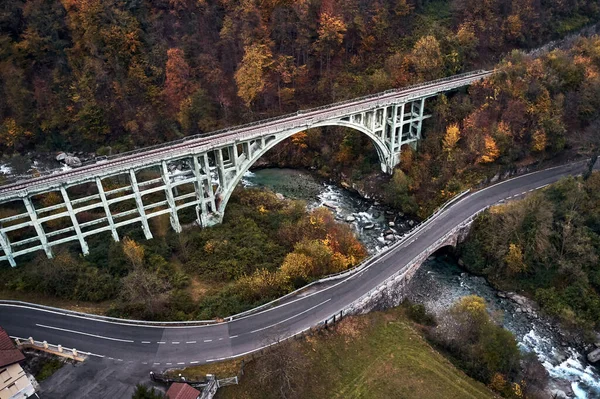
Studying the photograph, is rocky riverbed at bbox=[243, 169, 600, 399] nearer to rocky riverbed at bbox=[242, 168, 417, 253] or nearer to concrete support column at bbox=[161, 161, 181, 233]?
rocky riverbed at bbox=[242, 168, 417, 253]

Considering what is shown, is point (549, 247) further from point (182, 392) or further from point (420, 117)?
point (182, 392)

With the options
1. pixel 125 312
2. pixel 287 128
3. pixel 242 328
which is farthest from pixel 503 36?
pixel 125 312

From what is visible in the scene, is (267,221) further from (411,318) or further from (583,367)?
(583,367)

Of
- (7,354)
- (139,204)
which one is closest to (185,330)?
(7,354)

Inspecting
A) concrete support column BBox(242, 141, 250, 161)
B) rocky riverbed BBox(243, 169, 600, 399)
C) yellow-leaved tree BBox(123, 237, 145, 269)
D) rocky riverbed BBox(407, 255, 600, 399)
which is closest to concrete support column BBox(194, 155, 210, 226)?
concrete support column BBox(242, 141, 250, 161)

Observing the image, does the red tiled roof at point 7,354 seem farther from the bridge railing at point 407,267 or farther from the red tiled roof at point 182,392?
the bridge railing at point 407,267

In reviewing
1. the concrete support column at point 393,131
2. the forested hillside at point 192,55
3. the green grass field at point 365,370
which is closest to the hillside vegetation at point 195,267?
the green grass field at point 365,370

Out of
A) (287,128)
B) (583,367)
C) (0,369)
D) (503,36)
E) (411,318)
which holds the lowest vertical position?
(583,367)
